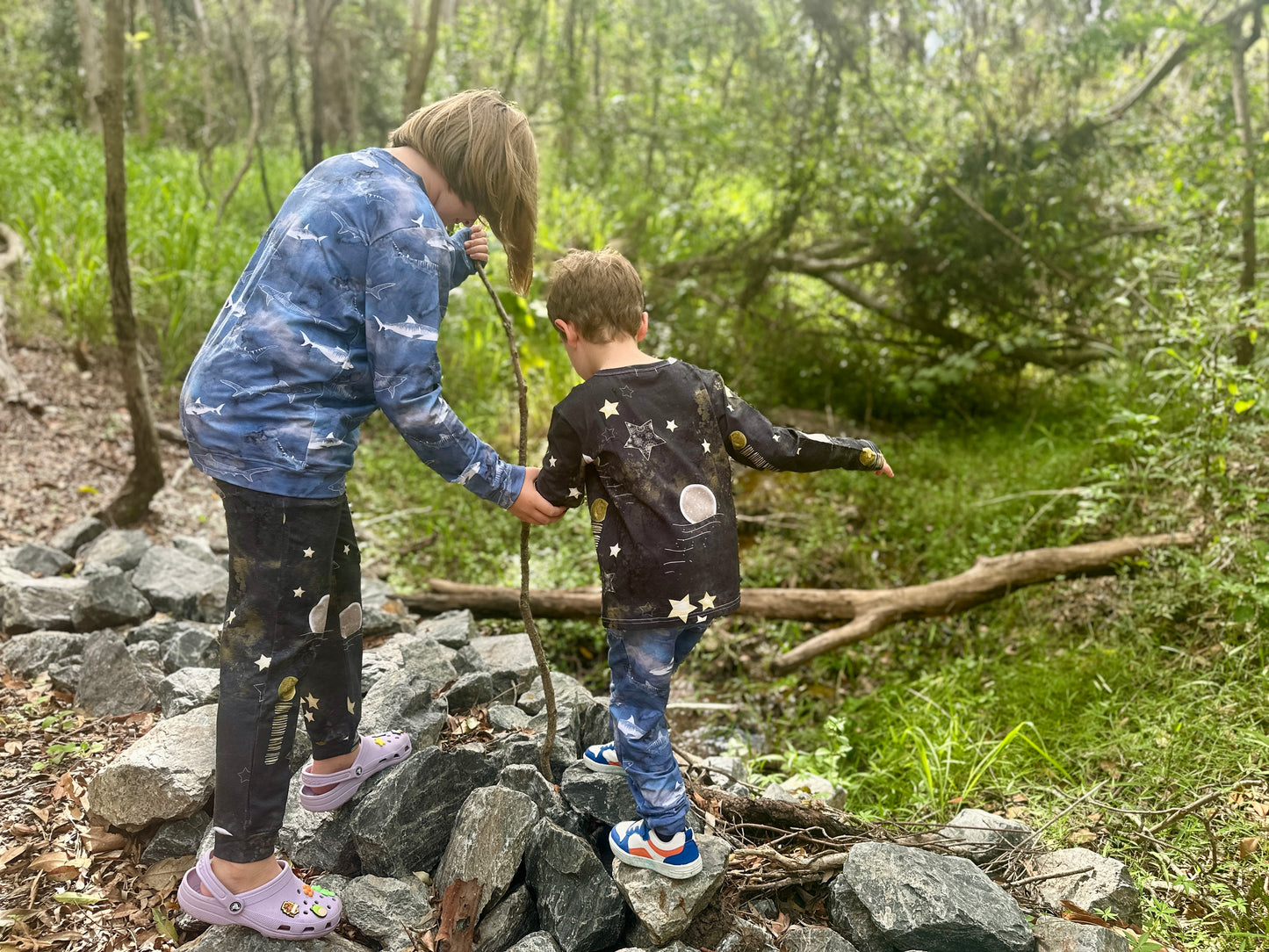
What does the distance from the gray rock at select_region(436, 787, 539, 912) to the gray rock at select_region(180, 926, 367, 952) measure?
286 mm

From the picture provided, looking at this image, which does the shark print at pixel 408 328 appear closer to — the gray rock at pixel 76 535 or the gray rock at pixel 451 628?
the gray rock at pixel 451 628

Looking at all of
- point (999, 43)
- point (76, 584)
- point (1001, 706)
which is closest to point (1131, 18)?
point (999, 43)

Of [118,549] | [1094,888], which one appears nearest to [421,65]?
[118,549]

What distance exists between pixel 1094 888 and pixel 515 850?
56.4 inches

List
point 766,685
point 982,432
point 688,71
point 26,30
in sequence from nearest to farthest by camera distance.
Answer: point 766,685 → point 982,432 → point 688,71 → point 26,30

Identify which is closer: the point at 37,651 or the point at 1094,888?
the point at 1094,888

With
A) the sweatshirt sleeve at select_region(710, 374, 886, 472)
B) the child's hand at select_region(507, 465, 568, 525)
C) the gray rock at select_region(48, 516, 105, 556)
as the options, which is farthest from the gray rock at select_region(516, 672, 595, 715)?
the gray rock at select_region(48, 516, 105, 556)

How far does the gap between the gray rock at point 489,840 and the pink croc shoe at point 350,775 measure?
0.29m

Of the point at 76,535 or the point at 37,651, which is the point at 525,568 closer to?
the point at 37,651

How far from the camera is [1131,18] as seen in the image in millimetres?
4496

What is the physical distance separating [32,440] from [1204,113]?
7040 millimetres

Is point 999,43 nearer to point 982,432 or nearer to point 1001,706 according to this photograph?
point 982,432

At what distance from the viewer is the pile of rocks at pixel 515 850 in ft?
6.32

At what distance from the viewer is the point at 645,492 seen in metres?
1.88
